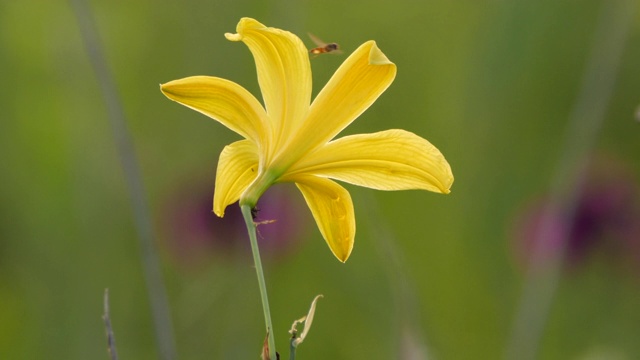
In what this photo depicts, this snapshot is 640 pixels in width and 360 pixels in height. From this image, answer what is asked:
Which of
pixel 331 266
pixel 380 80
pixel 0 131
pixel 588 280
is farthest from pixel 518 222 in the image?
pixel 380 80

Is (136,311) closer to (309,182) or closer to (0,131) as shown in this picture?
(0,131)

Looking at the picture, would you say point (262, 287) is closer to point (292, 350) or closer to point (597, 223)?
point (292, 350)

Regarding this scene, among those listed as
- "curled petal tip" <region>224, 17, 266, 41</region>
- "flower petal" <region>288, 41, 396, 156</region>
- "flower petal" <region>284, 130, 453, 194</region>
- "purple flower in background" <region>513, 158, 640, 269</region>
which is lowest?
"purple flower in background" <region>513, 158, 640, 269</region>

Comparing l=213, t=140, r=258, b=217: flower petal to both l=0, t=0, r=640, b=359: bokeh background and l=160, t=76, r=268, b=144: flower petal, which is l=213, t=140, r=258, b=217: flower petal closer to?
l=160, t=76, r=268, b=144: flower petal

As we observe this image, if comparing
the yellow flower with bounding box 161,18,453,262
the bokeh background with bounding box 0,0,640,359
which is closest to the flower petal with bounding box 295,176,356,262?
the yellow flower with bounding box 161,18,453,262

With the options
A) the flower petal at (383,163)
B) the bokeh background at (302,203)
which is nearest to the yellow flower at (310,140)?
the flower petal at (383,163)

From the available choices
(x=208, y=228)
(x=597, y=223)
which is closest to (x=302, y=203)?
(x=208, y=228)
